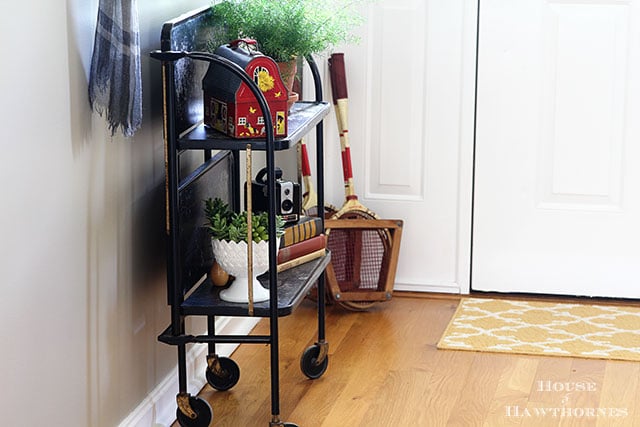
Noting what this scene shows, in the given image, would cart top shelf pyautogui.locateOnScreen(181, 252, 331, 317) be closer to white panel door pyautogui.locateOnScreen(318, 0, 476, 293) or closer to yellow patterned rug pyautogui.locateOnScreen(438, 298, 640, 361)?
yellow patterned rug pyautogui.locateOnScreen(438, 298, 640, 361)

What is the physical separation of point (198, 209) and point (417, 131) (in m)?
1.28

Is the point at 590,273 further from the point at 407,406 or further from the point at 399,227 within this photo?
the point at 407,406

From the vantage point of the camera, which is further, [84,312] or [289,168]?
[289,168]

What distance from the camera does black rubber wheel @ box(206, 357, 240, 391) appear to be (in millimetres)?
2809

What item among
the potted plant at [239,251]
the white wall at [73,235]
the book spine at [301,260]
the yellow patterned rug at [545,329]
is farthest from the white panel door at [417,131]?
the potted plant at [239,251]

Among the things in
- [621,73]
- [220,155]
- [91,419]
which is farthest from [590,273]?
[91,419]

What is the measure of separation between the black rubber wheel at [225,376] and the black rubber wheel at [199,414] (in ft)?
0.97

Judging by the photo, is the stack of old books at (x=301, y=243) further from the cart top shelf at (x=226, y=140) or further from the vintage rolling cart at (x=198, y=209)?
the cart top shelf at (x=226, y=140)

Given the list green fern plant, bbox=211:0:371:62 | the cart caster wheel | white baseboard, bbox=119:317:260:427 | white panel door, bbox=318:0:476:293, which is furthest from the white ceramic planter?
white panel door, bbox=318:0:476:293

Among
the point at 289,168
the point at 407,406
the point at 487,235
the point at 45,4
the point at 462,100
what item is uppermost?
the point at 45,4

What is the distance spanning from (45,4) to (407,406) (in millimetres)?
1416

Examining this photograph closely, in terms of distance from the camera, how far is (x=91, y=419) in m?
2.22

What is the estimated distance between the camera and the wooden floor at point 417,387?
2654 mm

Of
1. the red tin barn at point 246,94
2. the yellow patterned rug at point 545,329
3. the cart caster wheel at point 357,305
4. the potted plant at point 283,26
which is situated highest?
the potted plant at point 283,26
